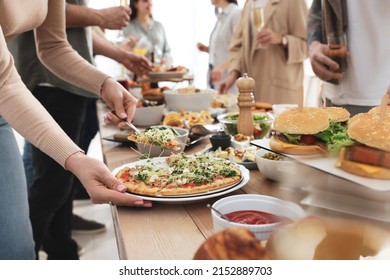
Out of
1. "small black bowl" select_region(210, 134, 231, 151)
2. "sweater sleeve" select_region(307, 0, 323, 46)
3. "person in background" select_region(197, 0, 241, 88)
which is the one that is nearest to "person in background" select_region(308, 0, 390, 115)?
"sweater sleeve" select_region(307, 0, 323, 46)

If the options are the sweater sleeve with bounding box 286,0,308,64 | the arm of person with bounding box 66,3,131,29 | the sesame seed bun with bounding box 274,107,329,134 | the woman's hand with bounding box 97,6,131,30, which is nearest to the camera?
the sesame seed bun with bounding box 274,107,329,134

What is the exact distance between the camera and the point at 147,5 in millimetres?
4141

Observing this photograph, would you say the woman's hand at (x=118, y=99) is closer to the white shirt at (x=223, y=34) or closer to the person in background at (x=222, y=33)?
the person in background at (x=222, y=33)

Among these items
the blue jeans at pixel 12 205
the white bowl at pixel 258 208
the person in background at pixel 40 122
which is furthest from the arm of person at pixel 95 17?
the white bowl at pixel 258 208

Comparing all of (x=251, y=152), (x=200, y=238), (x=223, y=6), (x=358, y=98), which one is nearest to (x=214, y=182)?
(x=200, y=238)

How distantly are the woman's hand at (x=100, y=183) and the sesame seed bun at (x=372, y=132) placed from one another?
0.40 metres

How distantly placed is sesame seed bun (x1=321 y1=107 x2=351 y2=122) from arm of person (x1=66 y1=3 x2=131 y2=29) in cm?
114

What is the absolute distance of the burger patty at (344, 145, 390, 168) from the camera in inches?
20.9

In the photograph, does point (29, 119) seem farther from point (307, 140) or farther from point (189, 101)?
point (189, 101)

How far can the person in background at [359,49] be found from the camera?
51.6 inches

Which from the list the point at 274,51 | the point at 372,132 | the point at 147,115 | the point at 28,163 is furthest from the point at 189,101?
the point at 372,132

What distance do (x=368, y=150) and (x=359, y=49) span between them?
0.90m

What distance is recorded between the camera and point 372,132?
61 centimetres

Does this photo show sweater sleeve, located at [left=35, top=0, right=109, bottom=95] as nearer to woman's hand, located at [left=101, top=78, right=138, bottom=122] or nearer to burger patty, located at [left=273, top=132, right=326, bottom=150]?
woman's hand, located at [left=101, top=78, right=138, bottom=122]
